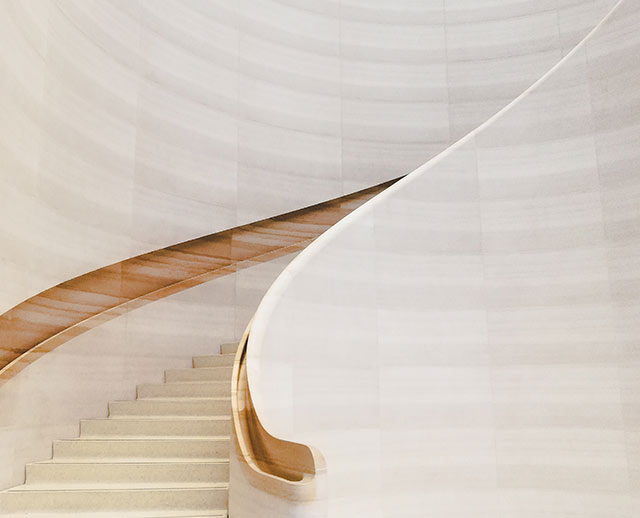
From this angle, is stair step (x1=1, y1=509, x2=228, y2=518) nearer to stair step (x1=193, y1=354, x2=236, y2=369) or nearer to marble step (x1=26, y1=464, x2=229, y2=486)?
marble step (x1=26, y1=464, x2=229, y2=486)

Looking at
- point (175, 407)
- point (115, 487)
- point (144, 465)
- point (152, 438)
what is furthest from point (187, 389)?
point (115, 487)

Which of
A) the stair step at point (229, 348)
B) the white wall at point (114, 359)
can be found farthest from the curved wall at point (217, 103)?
the stair step at point (229, 348)

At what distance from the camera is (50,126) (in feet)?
11.4

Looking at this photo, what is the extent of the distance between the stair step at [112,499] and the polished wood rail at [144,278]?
531 mm

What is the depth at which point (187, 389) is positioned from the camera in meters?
3.78

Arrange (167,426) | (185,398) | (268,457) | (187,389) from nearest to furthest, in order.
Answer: (268,457)
(167,426)
(185,398)
(187,389)

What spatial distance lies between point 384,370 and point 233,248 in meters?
1.80

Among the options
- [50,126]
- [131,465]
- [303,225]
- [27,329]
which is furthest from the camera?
[303,225]

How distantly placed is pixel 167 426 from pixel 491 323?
63.1 inches

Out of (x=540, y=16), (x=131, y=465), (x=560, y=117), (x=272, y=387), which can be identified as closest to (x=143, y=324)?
(x=131, y=465)

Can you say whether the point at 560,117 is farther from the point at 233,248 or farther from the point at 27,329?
the point at 27,329

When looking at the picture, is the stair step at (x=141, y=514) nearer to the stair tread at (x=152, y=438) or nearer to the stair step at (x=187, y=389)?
the stair tread at (x=152, y=438)

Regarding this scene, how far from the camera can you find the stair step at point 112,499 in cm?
285

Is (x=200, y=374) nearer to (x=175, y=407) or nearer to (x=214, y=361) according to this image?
(x=214, y=361)
